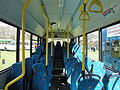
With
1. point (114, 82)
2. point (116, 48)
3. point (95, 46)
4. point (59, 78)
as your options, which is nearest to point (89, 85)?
point (114, 82)

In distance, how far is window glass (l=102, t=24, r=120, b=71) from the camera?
308 centimetres

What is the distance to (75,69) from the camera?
276 centimetres

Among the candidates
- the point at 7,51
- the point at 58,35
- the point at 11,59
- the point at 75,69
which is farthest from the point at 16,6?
the point at 58,35

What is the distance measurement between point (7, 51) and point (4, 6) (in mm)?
1135

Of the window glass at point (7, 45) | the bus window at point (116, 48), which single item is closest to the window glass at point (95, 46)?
the bus window at point (116, 48)

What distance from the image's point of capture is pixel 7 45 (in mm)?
3121

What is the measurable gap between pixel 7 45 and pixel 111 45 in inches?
104

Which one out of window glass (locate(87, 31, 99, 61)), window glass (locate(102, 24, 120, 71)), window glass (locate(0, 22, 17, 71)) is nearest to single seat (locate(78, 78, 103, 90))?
window glass (locate(102, 24, 120, 71))

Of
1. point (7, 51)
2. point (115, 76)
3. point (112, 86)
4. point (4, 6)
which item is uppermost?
point (4, 6)

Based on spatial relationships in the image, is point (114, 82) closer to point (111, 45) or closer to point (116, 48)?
point (116, 48)

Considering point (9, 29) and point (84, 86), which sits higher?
point (9, 29)

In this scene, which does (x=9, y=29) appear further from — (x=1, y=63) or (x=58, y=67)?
(x=58, y=67)

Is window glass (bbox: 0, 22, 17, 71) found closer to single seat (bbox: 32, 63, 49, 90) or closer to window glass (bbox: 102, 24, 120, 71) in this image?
single seat (bbox: 32, 63, 49, 90)

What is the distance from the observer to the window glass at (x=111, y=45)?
308 cm
